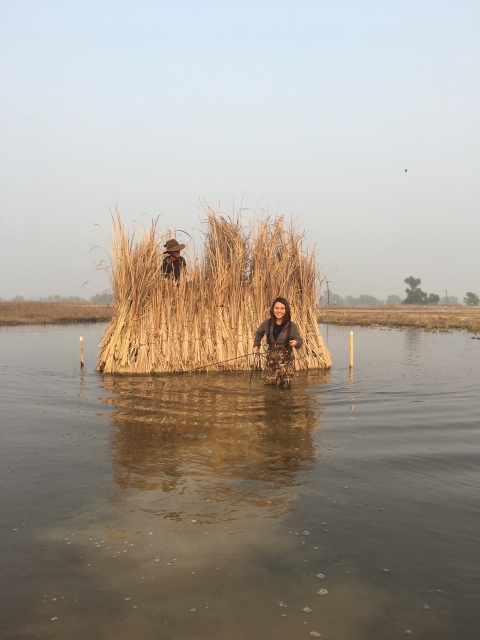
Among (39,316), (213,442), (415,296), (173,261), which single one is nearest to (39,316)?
(39,316)

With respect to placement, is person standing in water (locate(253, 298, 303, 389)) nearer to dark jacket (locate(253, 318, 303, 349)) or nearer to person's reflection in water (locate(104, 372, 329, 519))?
dark jacket (locate(253, 318, 303, 349))

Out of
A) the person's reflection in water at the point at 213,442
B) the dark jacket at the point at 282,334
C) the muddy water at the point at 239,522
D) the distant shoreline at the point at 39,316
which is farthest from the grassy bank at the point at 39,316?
the muddy water at the point at 239,522

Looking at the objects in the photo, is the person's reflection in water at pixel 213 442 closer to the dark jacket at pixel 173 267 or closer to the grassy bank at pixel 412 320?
the dark jacket at pixel 173 267

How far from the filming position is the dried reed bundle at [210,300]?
33.5 feet

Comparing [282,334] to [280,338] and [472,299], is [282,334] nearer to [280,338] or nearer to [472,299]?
[280,338]

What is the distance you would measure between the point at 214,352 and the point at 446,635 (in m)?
8.18

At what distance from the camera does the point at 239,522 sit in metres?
3.70

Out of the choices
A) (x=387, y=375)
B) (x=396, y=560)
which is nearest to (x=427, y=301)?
(x=387, y=375)

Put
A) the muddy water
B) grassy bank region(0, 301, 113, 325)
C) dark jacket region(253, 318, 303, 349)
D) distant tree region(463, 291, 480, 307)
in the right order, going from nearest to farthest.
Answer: the muddy water, dark jacket region(253, 318, 303, 349), grassy bank region(0, 301, 113, 325), distant tree region(463, 291, 480, 307)

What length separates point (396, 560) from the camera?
3232 millimetres

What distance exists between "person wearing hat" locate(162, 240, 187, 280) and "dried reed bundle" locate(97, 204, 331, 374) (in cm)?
16

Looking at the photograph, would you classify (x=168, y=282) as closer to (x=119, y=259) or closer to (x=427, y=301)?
(x=119, y=259)

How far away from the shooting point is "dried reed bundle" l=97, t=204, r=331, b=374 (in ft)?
33.5

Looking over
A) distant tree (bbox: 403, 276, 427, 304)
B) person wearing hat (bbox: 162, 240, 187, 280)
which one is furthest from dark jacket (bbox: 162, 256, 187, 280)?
distant tree (bbox: 403, 276, 427, 304)
